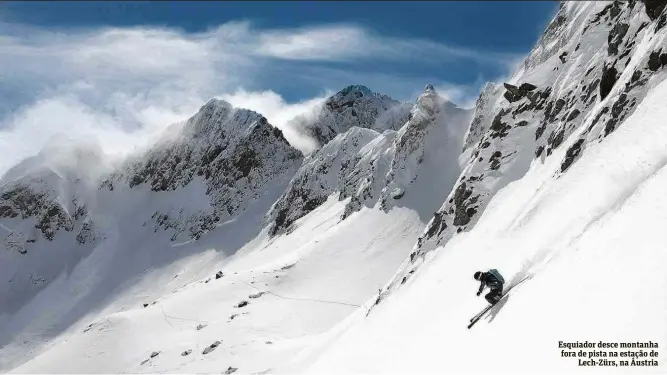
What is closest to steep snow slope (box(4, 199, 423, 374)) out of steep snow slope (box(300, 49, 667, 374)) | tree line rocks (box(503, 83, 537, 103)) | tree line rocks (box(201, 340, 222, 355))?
tree line rocks (box(201, 340, 222, 355))

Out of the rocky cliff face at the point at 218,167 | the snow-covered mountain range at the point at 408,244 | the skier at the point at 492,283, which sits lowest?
the skier at the point at 492,283

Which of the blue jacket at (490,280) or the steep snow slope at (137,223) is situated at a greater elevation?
the steep snow slope at (137,223)

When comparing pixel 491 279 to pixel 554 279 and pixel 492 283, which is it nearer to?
pixel 492 283

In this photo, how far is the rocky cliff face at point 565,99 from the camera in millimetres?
33031

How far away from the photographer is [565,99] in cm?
4981

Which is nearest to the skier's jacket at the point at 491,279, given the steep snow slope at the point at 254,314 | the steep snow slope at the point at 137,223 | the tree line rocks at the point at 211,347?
the steep snow slope at the point at 254,314

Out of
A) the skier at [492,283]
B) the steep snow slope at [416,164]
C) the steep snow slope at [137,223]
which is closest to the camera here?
the skier at [492,283]

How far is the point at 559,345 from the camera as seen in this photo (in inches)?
574

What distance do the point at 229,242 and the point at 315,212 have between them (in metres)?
37.0

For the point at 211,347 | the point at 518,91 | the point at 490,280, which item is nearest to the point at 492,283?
the point at 490,280

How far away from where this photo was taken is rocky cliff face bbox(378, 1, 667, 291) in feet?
108

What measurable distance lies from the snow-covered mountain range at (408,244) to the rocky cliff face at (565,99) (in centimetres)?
23

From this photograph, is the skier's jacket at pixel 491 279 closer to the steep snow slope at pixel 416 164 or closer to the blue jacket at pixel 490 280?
the blue jacket at pixel 490 280

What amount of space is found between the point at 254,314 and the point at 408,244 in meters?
24.8
